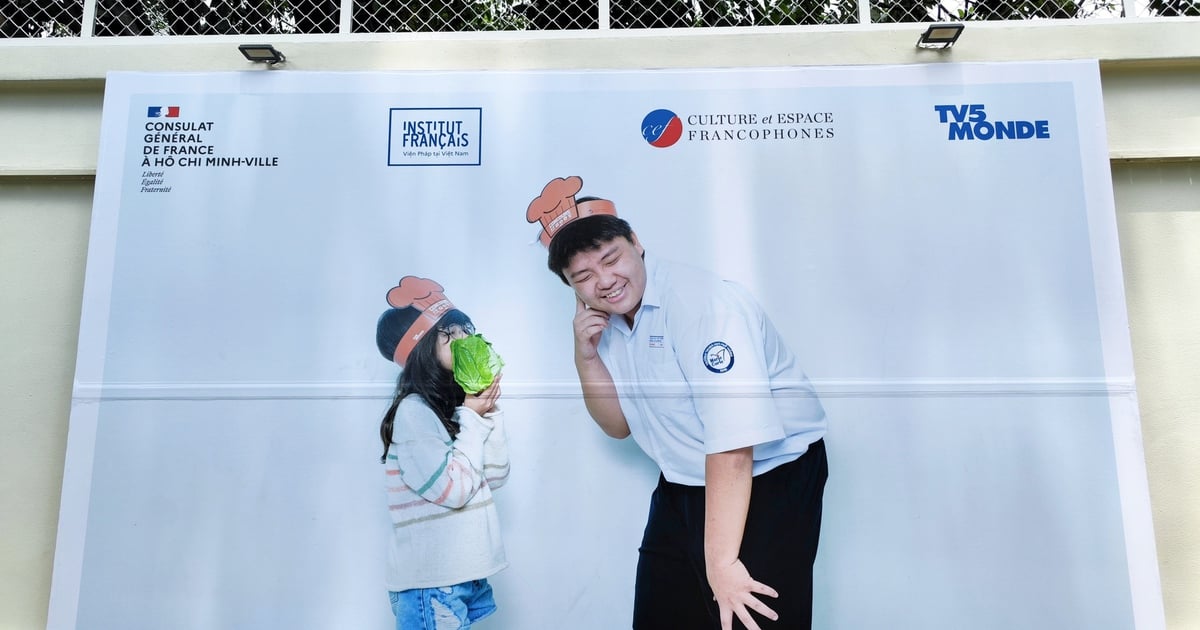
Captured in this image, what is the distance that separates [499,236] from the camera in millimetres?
3336

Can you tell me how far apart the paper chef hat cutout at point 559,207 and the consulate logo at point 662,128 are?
1.13ft

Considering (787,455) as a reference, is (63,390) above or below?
above

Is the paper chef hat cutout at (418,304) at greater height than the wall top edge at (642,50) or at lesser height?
lesser

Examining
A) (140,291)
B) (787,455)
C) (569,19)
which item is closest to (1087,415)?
(787,455)

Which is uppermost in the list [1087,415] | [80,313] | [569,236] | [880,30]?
[880,30]

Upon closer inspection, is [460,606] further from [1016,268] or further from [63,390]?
[1016,268]

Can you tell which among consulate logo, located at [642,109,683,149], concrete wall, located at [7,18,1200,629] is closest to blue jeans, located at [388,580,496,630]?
concrete wall, located at [7,18,1200,629]

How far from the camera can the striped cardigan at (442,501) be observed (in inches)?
125

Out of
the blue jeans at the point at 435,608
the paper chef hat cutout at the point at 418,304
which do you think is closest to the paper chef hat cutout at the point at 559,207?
the paper chef hat cutout at the point at 418,304

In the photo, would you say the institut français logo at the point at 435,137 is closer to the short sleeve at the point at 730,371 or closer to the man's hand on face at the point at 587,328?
the man's hand on face at the point at 587,328

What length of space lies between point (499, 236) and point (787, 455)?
1.52 m

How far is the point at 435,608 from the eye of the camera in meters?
3.15

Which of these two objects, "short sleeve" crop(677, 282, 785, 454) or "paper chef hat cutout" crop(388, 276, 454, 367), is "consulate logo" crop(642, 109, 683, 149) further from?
"paper chef hat cutout" crop(388, 276, 454, 367)

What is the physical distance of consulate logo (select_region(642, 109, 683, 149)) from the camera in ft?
11.1
